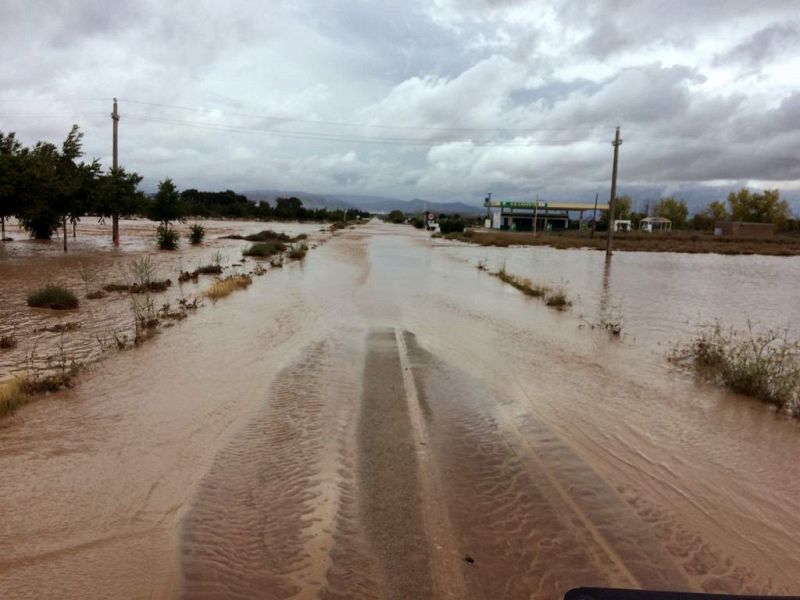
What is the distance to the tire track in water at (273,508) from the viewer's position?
3486 mm

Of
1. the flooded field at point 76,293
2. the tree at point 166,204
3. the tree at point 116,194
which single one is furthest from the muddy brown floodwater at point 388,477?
the tree at point 166,204

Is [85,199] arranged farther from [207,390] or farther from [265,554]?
[265,554]

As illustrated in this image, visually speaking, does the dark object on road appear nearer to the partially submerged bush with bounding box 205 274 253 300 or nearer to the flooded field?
the flooded field

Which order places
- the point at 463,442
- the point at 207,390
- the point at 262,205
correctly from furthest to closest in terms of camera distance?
the point at 262,205 → the point at 207,390 → the point at 463,442

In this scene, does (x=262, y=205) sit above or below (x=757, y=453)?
above

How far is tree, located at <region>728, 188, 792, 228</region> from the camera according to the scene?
105m

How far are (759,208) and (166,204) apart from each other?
108 meters

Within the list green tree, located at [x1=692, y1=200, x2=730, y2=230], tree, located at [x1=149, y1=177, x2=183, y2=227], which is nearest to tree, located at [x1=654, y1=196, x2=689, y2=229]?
green tree, located at [x1=692, y1=200, x2=730, y2=230]

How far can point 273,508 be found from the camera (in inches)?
173

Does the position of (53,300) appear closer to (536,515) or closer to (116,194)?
(536,515)

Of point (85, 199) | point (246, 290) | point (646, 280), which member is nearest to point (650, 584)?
point (246, 290)

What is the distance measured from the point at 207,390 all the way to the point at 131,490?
9.66ft

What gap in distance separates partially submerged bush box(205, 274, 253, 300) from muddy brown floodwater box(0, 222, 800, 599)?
5.65 meters

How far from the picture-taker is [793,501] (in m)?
4.94
